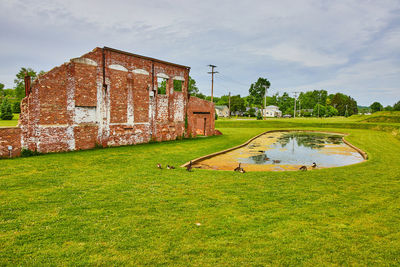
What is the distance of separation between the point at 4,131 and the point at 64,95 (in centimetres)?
369

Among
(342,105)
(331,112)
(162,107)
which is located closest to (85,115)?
(162,107)

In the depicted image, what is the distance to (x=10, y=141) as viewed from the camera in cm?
1243

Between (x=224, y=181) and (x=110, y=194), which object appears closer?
(x=110, y=194)

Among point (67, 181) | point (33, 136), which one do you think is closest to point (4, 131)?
point (33, 136)

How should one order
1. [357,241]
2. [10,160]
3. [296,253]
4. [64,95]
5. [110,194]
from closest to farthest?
[296,253] < [357,241] < [110,194] < [10,160] < [64,95]

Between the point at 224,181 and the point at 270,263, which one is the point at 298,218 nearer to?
the point at 270,263

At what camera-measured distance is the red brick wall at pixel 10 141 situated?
12.1 m

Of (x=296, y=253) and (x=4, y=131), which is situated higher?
(x=4, y=131)

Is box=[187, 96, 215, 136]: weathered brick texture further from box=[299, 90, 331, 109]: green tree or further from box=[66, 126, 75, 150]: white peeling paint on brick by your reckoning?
box=[299, 90, 331, 109]: green tree

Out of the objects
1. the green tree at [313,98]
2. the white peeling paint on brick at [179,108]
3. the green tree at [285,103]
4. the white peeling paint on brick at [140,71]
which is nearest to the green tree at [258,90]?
the green tree at [285,103]

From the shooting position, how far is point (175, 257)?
3971mm

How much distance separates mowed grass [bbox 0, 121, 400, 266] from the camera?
4047mm

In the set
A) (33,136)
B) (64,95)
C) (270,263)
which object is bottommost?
(270,263)

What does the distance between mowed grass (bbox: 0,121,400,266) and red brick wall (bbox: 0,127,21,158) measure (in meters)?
3.19
